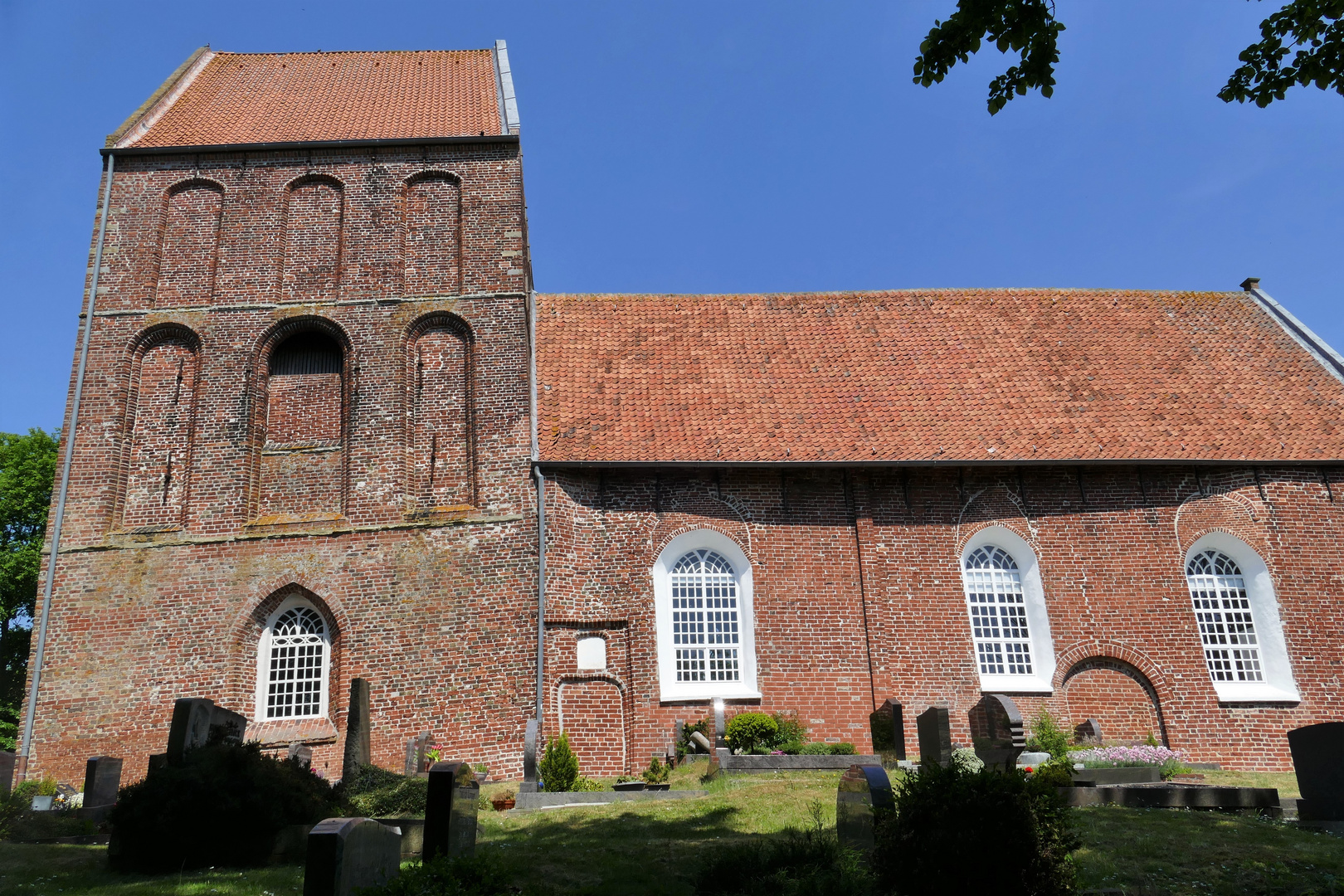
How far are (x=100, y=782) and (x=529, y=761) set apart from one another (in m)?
5.58

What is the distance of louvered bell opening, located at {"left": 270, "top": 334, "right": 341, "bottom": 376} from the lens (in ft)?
59.8

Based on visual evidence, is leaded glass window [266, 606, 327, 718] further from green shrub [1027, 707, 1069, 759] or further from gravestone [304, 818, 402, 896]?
green shrub [1027, 707, 1069, 759]

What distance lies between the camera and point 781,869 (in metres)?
7.25

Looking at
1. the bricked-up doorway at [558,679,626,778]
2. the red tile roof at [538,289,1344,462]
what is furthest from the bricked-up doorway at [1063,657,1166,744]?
the bricked-up doorway at [558,679,626,778]

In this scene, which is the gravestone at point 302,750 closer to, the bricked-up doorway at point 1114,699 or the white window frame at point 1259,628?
the bricked-up doorway at point 1114,699

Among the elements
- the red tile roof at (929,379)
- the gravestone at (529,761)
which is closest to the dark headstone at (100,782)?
the gravestone at (529,761)

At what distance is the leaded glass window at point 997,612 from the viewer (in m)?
17.0

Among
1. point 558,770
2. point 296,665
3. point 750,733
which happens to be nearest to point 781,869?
point 558,770

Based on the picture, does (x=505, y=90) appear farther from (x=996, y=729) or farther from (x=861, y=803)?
(x=861, y=803)

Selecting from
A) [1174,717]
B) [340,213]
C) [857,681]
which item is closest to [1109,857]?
[857,681]

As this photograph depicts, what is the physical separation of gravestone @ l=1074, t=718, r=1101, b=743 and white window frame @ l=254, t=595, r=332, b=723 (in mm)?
12208

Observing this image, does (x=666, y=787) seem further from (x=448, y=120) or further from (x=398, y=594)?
(x=448, y=120)

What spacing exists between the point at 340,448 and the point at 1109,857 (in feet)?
44.2

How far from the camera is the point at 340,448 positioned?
57.1 feet
